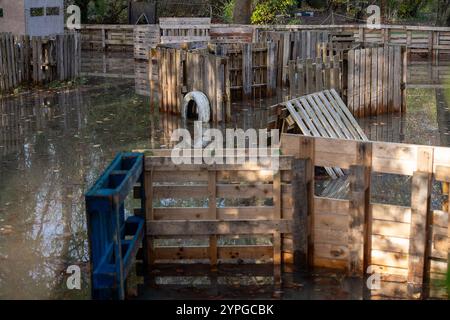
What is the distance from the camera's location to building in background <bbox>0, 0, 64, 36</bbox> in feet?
95.4

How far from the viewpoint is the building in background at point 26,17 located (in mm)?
29078

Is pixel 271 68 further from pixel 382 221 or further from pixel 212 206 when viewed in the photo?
pixel 382 221

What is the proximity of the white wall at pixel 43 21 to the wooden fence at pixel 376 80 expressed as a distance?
50.8ft

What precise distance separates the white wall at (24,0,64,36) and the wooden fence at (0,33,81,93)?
6.19 meters

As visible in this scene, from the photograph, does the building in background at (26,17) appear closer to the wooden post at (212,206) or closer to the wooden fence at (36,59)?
the wooden fence at (36,59)

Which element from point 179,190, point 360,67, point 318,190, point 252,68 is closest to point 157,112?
point 252,68

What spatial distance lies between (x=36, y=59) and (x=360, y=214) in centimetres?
1546

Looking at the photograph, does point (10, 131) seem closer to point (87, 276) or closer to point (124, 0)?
point (87, 276)

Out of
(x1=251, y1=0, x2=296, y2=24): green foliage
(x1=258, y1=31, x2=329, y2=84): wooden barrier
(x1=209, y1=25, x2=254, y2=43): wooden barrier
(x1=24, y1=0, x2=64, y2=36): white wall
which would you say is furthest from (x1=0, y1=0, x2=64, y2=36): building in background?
(x1=258, y1=31, x2=329, y2=84): wooden barrier

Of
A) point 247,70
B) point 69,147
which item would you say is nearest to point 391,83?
point 247,70

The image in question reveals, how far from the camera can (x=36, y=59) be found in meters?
22.1

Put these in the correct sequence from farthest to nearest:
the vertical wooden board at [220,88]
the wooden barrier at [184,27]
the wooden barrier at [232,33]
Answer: the wooden barrier at [232,33] < the wooden barrier at [184,27] < the vertical wooden board at [220,88]

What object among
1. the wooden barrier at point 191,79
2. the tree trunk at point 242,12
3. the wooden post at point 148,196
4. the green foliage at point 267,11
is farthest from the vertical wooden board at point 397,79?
the green foliage at point 267,11
